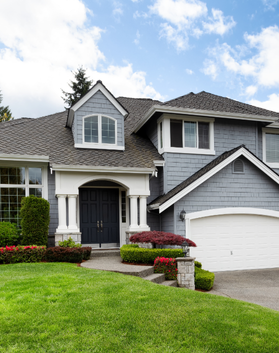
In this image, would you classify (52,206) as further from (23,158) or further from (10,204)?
(23,158)

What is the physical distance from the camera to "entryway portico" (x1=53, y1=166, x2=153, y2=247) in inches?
428

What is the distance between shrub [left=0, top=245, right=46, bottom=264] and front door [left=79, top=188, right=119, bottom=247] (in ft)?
8.82

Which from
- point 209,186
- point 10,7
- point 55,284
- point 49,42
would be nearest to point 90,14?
point 10,7

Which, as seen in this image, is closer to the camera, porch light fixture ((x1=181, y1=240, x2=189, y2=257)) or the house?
porch light fixture ((x1=181, y1=240, x2=189, y2=257))

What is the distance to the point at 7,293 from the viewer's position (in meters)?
5.46

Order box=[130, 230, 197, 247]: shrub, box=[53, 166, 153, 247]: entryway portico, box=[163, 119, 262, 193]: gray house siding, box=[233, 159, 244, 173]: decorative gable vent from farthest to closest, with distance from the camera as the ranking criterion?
box=[163, 119, 262, 193]: gray house siding < box=[233, 159, 244, 173]: decorative gable vent < box=[53, 166, 153, 247]: entryway portico < box=[130, 230, 197, 247]: shrub

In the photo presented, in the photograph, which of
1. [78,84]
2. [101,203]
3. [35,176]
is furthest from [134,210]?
[78,84]

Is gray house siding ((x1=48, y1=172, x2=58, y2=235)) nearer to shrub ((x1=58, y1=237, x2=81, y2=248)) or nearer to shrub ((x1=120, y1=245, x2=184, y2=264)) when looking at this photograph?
shrub ((x1=58, y1=237, x2=81, y2=248))

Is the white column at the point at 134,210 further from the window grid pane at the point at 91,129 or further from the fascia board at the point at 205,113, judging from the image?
the fascia board at the point at 205,113

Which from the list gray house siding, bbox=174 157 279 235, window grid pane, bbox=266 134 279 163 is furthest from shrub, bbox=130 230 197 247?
window grid pane, bbox=266 134 279 163

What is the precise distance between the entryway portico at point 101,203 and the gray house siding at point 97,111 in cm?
164

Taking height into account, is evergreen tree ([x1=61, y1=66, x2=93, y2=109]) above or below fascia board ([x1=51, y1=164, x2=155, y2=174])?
above

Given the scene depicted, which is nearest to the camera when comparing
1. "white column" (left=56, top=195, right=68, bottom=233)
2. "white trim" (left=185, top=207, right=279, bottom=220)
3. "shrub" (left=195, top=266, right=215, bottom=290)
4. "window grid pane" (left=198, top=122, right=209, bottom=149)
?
"shrub" (left=195, top=266, right=215, bottom=290)

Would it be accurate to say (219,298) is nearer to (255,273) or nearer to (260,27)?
(255,273)
